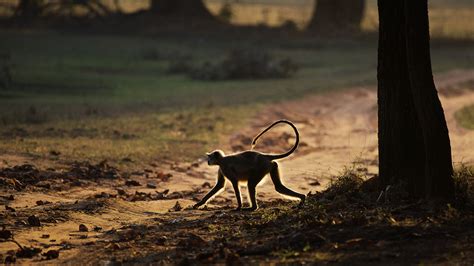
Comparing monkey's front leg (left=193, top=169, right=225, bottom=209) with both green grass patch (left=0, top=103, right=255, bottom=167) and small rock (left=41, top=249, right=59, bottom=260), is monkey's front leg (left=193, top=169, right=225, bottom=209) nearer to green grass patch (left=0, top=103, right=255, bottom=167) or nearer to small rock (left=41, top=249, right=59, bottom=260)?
small rock (left=41, top=249, right=59, bottom=260)

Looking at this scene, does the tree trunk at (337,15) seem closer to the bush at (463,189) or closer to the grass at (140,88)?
the grass at (140,88)

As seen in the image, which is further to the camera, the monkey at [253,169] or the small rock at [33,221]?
the monkey at [253,169]

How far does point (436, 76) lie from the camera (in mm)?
30703

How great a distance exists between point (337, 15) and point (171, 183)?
101ft

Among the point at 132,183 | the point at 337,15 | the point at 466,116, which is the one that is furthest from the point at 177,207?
the point at 337,15

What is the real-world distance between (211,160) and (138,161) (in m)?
4.12

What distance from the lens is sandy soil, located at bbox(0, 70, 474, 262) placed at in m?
9.90

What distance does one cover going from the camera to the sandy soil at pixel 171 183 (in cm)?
990

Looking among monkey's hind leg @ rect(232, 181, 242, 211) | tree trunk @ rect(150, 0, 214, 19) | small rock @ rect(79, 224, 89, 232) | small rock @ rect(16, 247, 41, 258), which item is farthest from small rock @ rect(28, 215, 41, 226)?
tree trunk @ rect(150, 0, 214, 19)

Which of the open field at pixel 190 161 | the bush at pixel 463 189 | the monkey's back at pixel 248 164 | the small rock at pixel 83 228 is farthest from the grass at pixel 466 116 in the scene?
the small rock at pixel 83 228

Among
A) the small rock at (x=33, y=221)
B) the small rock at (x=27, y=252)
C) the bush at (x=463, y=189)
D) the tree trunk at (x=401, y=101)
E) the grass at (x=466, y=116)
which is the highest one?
the tree trunk at (x=401, y=101)

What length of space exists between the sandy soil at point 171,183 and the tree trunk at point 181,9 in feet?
69.5

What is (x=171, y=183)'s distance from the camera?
13.9 m

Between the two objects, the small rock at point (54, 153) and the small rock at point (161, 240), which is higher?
the small rock at point (54, 153)
